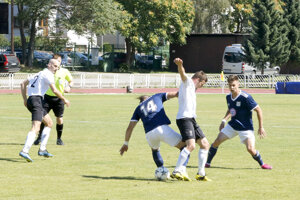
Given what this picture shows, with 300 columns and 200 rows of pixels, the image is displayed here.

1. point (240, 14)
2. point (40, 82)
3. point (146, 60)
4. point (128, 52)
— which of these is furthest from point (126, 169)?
point (240, 14)

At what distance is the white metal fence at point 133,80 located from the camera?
42.6m

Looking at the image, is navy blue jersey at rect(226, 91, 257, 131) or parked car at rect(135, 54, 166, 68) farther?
parked car at rect(135, 54, 166, 68)

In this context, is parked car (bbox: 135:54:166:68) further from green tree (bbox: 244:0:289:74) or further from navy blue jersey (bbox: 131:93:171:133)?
navy blue jersey (bbox: 131:93:171:133)

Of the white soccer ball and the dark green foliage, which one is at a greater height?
the dark green foliage

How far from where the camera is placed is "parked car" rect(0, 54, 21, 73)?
167 feet

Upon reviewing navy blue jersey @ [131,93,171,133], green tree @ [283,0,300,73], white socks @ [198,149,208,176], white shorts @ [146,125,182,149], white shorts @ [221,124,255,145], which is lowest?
white socks @ [198,149,208,176]

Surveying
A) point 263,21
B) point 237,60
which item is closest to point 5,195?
point 263,21

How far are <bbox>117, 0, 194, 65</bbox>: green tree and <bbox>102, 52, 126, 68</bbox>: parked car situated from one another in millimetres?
946

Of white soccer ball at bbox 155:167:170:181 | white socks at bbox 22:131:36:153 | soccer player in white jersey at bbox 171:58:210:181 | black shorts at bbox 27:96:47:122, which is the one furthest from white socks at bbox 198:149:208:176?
black shorts at bbox 27:96:47:122

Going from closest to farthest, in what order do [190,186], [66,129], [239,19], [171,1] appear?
[190,186] → [66,129] → [171,1] → [239,19]

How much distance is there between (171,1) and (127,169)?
171ft

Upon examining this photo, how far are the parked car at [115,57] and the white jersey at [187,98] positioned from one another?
2183 inches

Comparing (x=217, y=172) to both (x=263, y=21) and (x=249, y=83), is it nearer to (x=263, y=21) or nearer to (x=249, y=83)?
(x=249, y=83)

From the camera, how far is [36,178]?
10453 mm
